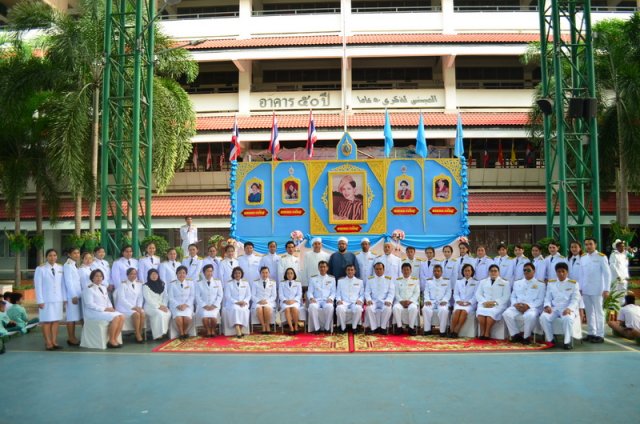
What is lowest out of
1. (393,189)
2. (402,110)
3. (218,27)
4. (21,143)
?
(393,189)

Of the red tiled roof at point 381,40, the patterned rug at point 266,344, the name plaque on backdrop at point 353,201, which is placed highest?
the red tiled roof at point 381,40

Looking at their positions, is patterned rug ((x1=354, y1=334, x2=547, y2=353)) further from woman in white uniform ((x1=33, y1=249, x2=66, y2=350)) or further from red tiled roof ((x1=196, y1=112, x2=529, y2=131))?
red tiled roof ((x1=196, y1=112, x2=529, y2=131))

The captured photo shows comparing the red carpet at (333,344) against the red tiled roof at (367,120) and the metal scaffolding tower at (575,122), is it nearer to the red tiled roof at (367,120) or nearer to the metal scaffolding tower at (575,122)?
the metal scaffolding tower at (575,122)

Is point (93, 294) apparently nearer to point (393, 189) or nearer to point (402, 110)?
point (393, 189)

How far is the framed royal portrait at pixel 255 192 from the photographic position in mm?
14938

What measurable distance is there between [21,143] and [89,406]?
14884 millimetres

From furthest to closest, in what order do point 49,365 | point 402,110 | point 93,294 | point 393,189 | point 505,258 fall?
point 402,110, point 393,189, point 505,258, point 93,294, point 49,365

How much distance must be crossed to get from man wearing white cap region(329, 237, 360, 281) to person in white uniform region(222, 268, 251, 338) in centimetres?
169

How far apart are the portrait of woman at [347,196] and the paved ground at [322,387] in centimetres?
675

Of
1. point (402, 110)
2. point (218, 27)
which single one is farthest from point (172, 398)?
point (218, 27)

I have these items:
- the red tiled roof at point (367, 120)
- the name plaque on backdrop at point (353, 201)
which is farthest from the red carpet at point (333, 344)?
the red tiled roof at point (367, 120)

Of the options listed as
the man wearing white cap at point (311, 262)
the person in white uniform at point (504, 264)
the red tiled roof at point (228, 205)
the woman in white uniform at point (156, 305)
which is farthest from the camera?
the red tiled roof at point (228, 205)

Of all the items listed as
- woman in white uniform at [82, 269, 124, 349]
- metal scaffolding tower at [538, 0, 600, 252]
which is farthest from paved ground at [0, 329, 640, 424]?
metal scaffolding tower at [538, 0, 600, 252]

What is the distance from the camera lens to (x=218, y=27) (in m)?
24.9
